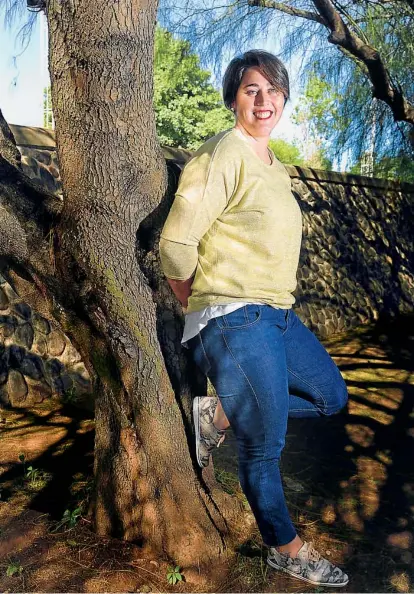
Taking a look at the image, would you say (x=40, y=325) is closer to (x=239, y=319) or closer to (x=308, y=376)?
(x=308, y=376)

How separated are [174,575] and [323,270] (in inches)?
238

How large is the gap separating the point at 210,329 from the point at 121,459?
826 millimetres

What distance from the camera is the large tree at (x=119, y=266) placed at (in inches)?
97.9

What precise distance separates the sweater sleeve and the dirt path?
4.24ft

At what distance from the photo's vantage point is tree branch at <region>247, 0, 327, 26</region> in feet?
22.4

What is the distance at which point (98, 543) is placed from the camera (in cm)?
285

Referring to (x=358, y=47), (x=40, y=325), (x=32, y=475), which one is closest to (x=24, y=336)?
(x=40, y=325)

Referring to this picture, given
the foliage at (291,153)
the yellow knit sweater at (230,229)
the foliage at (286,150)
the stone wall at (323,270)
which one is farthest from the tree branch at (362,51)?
the foliage at (286,150)

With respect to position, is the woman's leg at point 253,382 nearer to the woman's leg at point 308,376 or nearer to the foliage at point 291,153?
the woman's leg at point 308,376

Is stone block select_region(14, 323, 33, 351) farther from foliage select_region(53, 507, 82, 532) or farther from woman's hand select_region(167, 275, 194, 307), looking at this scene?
woman's hand select_region(167, 275, 194, 307)

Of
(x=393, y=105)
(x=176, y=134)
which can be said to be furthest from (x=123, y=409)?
(x=176, y=134)

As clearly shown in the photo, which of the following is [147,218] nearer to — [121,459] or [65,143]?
[65,143]

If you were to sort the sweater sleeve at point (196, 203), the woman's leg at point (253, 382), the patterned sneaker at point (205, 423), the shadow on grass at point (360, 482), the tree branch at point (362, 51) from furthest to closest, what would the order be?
the tree branch at point (362, 51), the shadow on grass at point (360, 482), the patterned sneaker at point (205, 423), the woman's leg at point (253, 382), the sweater sleeve at point (196, 203)

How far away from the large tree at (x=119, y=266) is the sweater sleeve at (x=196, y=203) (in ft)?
1.37
